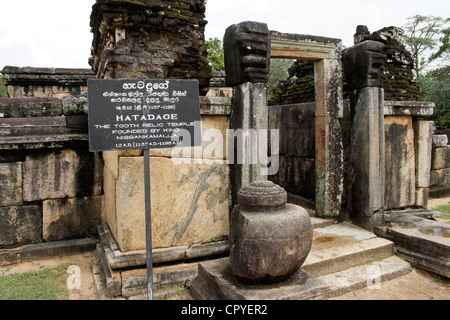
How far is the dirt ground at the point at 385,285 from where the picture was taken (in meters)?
3.43

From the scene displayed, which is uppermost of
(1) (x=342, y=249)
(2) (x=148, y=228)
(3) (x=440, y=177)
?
(2) (x=148, y=228)

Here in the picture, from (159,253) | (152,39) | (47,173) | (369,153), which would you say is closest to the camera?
(159,253)

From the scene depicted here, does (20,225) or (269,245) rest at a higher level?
(269,245)

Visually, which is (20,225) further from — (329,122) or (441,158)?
(441,158)

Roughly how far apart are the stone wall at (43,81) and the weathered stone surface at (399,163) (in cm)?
719

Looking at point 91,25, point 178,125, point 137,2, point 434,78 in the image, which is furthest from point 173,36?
point 434,78

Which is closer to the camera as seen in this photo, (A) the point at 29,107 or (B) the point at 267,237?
(B) the point at 267,237

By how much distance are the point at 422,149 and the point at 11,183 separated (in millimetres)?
5816

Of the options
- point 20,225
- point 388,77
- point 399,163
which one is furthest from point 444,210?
point 20,225

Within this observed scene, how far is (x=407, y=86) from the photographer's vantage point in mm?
7859

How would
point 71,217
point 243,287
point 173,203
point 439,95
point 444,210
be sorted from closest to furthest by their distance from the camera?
point 243,287 → point 173,203 → point 71,217 → point 444,210 → point 439,95

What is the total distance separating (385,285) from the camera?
3.68 metres

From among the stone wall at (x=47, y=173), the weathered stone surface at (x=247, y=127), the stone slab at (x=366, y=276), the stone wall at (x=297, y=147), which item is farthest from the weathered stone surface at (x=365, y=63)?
the stone wall at (x=47, y=173)

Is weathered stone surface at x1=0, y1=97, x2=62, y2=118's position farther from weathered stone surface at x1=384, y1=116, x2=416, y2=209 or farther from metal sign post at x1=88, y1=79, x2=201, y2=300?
weathered stone surface at x1=384, y1=116, x2=416, y2=209
